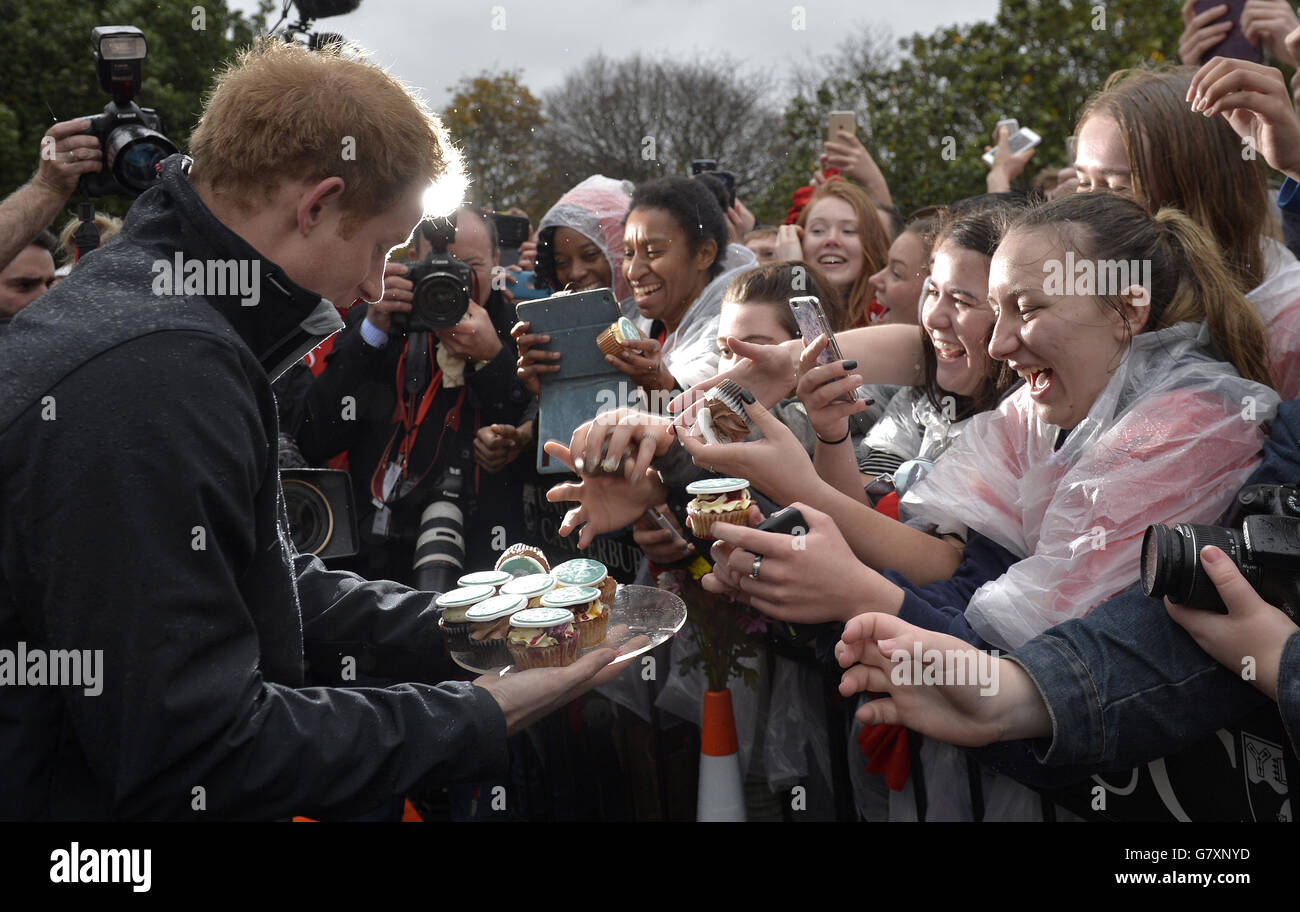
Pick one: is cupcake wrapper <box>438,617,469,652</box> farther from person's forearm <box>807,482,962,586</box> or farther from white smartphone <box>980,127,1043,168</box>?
white smartphone <box>980,127,1043,168</box>

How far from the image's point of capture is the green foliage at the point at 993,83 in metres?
9.47

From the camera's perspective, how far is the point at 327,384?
3.68 meters

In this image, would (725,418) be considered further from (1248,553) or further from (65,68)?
(65,68)

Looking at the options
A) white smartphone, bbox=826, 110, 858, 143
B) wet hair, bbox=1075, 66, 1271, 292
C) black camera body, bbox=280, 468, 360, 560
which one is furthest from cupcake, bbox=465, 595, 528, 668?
white smartphone, bbox=826, 110, 858, 143

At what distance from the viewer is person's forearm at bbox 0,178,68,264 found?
11.0ft

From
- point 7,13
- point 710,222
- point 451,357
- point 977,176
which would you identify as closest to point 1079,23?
point 977,176

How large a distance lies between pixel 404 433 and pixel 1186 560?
2693 millimetres

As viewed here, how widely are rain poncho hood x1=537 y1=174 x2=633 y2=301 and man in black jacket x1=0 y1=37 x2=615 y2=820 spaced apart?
2.35 m

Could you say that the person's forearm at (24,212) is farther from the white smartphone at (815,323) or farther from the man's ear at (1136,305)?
the man's ear at (1136,305)

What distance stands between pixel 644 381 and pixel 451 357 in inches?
38.0

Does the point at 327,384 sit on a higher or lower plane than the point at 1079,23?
lower

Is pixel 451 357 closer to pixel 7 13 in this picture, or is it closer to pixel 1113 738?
pixel 1113 738

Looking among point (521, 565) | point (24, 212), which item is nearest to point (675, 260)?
point (521, 565)

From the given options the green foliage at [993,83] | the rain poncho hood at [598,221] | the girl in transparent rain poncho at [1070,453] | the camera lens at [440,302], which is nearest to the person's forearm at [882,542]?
the girl in transparent rain poncho at [1070,453]
